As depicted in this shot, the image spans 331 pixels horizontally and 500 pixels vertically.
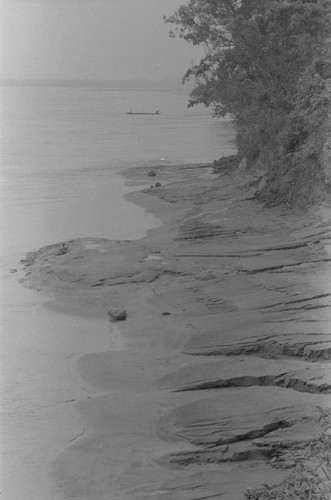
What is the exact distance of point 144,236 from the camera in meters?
23.5

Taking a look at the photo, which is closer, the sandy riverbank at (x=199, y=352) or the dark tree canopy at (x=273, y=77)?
the sandy riverbank at (x=199, y=352)

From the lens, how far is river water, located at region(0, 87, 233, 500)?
11.2 meters

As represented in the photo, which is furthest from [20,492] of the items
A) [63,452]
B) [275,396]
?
[275,396]

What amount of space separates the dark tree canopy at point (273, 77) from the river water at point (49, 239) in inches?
187

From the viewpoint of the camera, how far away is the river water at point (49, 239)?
1119 cm

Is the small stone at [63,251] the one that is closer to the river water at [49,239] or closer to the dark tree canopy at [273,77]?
the river water at [49,239]

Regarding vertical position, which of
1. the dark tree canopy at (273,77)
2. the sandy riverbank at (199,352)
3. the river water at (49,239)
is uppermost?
the dark tree canopy at (273,77)

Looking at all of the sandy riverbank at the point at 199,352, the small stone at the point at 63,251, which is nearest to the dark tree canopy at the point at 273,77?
the sandy riverbank at the point at 199,352

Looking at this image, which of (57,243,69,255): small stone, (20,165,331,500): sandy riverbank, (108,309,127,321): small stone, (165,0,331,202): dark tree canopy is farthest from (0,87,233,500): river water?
(165,0,331,202): dark tree canopy

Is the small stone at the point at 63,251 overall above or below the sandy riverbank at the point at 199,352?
below

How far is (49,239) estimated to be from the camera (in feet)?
80.0

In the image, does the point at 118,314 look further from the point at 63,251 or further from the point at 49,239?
the point at 49,239

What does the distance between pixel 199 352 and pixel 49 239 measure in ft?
37.9

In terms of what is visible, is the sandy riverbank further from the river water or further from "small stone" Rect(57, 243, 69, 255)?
the river water
